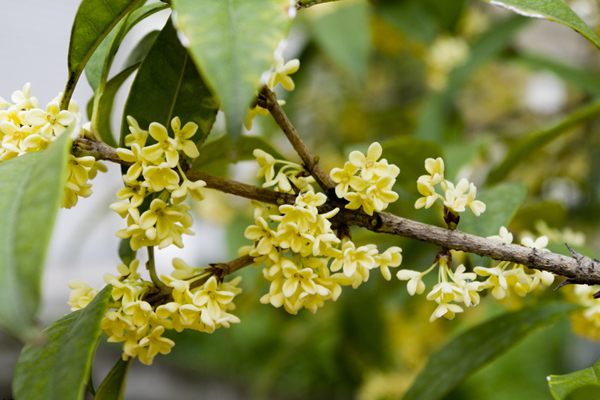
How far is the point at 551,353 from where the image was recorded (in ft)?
3.95

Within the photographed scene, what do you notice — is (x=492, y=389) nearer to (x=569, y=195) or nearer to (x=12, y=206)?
(x=569, y=195)

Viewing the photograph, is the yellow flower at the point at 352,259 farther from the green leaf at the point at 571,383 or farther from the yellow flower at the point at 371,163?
the green leaf at the point at 571,383

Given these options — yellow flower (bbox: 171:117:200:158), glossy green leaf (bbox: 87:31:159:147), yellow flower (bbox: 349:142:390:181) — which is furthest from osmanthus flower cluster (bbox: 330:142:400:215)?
glossy green leaf (bbox: 87:31:159:147)

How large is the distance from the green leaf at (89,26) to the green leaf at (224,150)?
0.16m

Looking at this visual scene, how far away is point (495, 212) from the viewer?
50cm

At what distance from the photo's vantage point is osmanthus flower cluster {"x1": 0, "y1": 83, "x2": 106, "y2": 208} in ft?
1.06

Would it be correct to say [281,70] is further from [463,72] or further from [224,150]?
[463,72]

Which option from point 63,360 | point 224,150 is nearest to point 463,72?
point 224,150

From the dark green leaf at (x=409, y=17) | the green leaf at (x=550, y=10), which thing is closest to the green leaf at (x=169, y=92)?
the green leaf at (x=550, y=10)

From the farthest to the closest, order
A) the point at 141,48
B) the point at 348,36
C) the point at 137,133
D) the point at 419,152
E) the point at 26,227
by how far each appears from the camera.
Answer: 1. the point at 348,36
2. the point at 419,152
3. the point at 141,48
4. the point at 137,133
5. the point at 26,227

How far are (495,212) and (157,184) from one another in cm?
35

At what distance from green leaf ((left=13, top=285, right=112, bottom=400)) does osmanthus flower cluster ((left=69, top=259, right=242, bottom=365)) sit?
0.08ft

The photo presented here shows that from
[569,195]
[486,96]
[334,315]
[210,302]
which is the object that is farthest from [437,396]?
[486,96]

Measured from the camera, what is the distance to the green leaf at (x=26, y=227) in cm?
20
